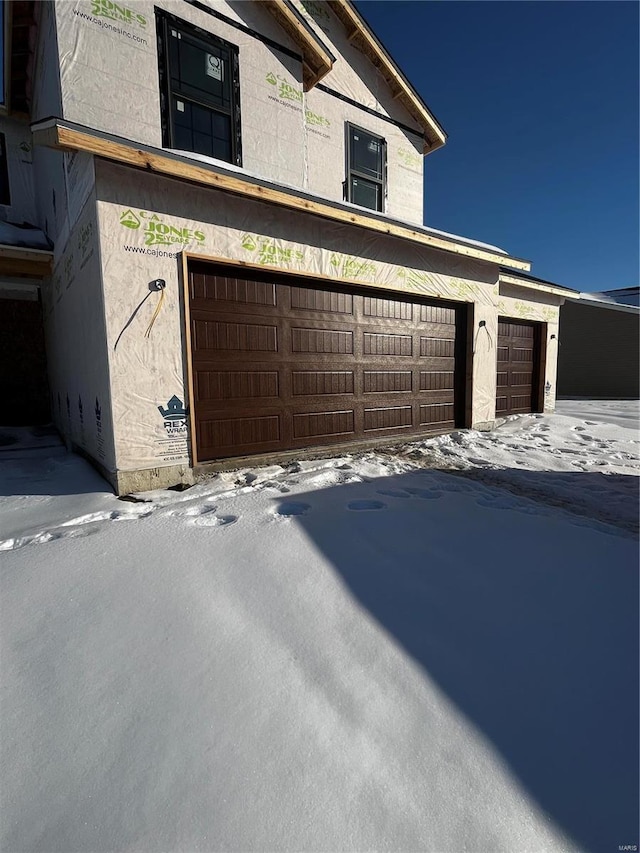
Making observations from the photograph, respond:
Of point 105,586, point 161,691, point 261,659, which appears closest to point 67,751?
point 161,691

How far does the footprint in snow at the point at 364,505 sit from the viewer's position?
134 inches

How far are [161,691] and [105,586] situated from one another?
2.93 ft

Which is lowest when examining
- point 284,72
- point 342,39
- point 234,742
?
point 234,742

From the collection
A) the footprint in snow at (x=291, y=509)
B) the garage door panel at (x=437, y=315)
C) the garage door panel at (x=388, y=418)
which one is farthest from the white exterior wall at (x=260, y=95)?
the footprint in snow at (x=291, y=509)

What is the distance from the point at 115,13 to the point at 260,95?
6.94 ft

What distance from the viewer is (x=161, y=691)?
1630 mm

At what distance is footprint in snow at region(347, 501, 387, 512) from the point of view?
341 cm

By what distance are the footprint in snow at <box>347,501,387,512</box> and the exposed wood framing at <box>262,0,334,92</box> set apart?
7.59m

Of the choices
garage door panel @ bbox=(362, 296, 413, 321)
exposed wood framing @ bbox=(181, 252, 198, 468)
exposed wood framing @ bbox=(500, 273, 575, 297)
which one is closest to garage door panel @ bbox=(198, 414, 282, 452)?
exposed wood framing @ bbox=(181, 252, 198, 468)

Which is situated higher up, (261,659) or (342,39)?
(342,39)

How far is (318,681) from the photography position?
1.68 metres

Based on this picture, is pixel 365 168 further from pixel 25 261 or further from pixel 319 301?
pixel 25 261

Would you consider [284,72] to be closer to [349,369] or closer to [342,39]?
[342,39]

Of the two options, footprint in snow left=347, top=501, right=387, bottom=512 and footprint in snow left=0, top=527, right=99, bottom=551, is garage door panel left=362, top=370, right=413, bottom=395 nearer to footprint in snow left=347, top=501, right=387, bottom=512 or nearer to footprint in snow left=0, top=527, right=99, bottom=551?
footprint in snow left=347, top=501, right=387, bottom=512
